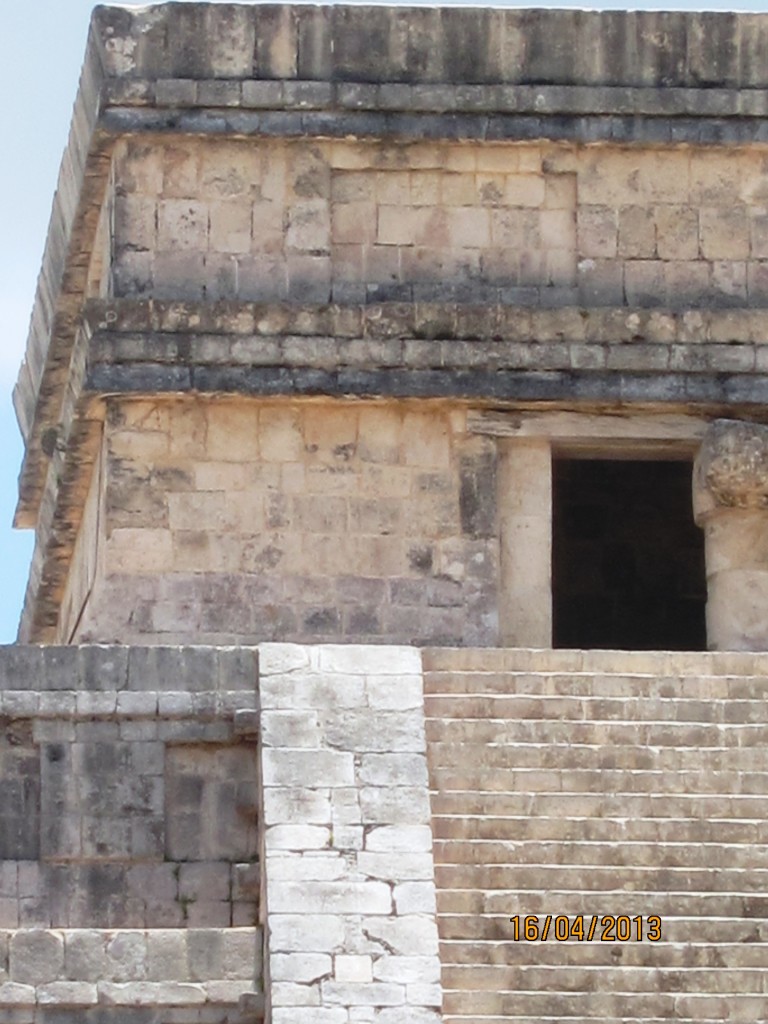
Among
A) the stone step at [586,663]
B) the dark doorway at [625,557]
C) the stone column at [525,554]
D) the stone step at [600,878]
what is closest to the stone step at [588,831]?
the stone step at [600,878]

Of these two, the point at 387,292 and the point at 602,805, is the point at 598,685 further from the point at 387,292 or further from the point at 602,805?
the point at 387,292

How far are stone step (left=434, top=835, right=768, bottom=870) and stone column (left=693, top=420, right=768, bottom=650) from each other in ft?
14.2

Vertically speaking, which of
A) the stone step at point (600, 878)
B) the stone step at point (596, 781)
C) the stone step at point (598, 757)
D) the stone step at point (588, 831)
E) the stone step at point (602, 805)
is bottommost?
the stone step at point (600, 878)

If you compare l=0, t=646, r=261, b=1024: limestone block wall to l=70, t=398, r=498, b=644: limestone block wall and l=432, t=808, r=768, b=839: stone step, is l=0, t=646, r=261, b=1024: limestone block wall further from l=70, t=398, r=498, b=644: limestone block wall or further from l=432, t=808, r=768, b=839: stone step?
l=70, t=398, r=498, b=644: limestone block wall

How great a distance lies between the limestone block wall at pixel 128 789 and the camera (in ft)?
62.5

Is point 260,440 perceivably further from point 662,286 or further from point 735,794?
point 735,794

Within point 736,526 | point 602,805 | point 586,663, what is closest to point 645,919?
point 602,805

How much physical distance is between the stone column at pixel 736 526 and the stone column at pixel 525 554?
1.02 meters

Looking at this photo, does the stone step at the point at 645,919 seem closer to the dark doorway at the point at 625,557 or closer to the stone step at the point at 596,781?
the stone step at the point at 596,781

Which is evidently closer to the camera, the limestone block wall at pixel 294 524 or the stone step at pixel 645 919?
the stone step at pixel 645 919

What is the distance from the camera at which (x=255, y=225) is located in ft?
76.6

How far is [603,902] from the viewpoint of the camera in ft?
59.6

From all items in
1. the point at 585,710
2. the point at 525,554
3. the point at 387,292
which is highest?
the point at 387,292
